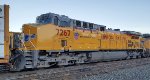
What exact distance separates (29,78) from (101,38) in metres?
11.8

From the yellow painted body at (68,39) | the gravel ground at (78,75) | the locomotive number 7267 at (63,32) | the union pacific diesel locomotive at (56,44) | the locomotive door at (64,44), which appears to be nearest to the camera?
the gravel ground at (78,75)

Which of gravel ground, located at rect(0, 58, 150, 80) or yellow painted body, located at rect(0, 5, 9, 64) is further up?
yellow painted body, located at rect(0, 5, 9, 64)

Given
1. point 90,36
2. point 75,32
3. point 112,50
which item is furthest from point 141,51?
point 75,32

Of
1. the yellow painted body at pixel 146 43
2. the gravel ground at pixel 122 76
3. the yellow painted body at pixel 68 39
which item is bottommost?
the gravel ground at pixel 122 76

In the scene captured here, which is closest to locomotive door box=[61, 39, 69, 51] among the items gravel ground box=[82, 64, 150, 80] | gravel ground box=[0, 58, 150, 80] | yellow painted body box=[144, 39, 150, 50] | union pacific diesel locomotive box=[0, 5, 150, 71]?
union pacific diesel locomotive box=[0, 5, 150, 71]

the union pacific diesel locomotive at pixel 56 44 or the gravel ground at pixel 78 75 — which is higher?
the union pacific diesel locomotive at pixel 56 44

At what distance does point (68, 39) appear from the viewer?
18.8 m

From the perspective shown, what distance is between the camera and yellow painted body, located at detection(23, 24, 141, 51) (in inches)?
646

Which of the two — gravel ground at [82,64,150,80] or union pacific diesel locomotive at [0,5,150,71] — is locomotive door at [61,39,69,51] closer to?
union pacific diesel locomotive at [0,5,150,71]

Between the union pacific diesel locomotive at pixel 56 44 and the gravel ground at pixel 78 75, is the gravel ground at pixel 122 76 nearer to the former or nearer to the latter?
the gravel ground at pixel 78 75

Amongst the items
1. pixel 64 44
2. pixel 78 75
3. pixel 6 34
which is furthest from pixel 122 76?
pixel 6 34

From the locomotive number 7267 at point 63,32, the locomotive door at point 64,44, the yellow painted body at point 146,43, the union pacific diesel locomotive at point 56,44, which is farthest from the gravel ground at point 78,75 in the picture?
the yellow painted body at point 146,43

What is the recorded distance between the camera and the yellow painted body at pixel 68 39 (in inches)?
646

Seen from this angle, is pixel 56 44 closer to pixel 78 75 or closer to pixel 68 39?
pixel 68 39
